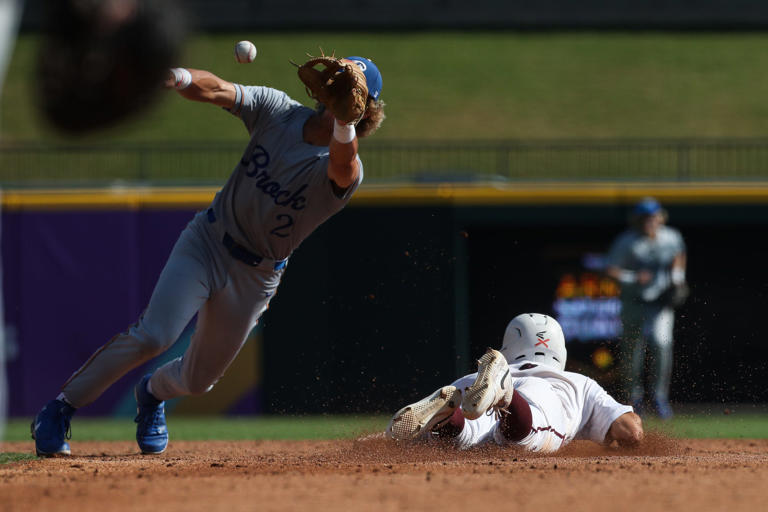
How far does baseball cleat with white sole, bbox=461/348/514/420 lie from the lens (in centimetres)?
497

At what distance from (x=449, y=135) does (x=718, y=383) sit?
36.8 ft

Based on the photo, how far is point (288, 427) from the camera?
355 inches

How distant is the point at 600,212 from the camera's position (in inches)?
400

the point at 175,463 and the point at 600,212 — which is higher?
the point at 600,212

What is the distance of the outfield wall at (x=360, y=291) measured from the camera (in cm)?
977

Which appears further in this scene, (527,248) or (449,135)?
(449,135)

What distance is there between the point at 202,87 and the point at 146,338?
52.0 inches

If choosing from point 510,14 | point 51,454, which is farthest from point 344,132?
point 510,14

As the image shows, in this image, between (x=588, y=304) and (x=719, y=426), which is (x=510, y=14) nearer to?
(x=588, y=304)

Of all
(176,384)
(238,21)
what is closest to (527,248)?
(176,384)

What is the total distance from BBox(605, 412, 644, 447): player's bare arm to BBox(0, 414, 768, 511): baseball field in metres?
0.10

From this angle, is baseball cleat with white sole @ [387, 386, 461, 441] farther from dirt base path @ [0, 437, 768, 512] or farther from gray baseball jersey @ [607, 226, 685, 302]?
gray baseball jersey @ [607, 226, 685, 302]

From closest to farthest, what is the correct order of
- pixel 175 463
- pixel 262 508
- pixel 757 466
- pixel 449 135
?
pixel 262 508
pixel 757 466
pixel 175 463
pixel 449 135

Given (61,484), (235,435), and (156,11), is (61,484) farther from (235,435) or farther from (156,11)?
(235,435)
